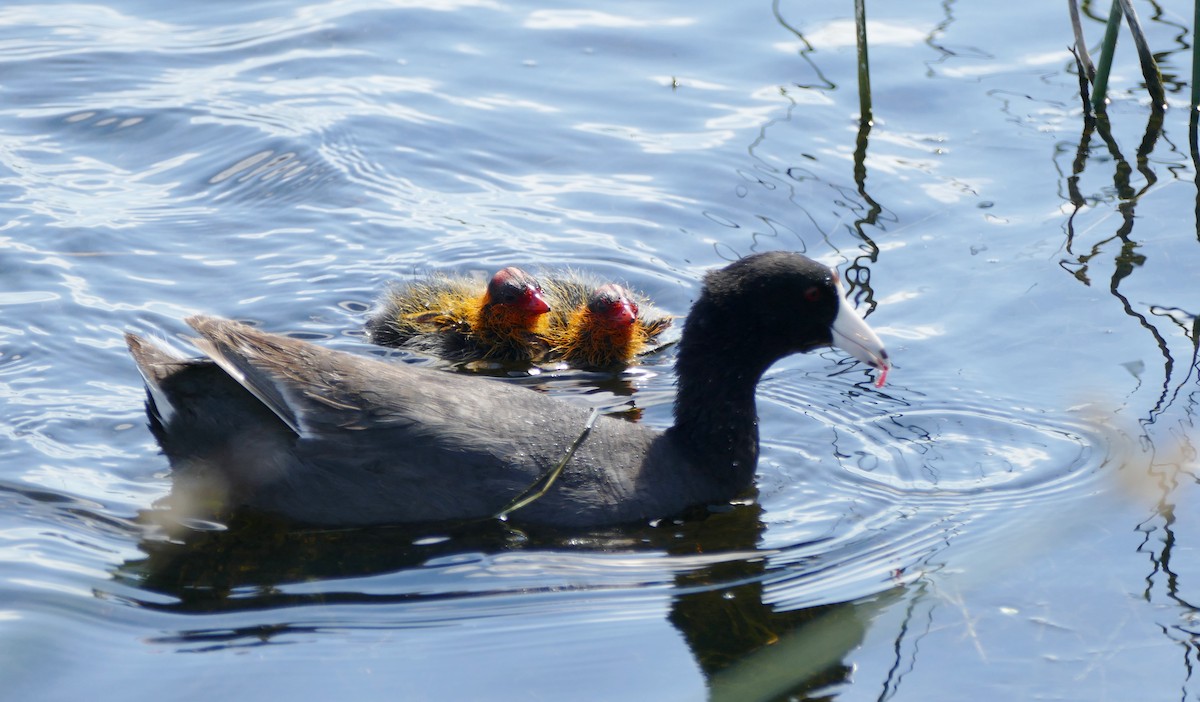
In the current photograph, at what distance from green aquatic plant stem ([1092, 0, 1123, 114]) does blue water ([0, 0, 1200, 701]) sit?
23 cm

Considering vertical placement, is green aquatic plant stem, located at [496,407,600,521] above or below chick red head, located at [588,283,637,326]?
→ below

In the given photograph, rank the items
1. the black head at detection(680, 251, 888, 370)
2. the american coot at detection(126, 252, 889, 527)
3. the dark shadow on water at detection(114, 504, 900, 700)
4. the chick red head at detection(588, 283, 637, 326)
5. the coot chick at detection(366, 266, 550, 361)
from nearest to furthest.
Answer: the dark shadow on water at detection(114, 504, 900, 700), the american coot at detection(126, 252, 889, 527), the black head at detection(680, 251, 888, 370), the chick red head at detection(588, 283, 637, 326), the coot chick at detection(366, 266, 550, 361)

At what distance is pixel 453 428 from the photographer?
4625 mm

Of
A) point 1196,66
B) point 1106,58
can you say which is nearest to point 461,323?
point 1106,58

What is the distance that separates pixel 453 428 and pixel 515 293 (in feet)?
5.70

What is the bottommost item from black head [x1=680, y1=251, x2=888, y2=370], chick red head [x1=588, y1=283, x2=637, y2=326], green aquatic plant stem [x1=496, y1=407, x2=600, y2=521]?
green aquatic plant stem [x1=496, y1=407, x2=600, y2=521]

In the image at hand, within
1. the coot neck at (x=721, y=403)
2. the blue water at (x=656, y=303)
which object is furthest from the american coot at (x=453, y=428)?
the blue water at (x=656, y=303)

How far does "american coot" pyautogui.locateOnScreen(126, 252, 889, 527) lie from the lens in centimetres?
463

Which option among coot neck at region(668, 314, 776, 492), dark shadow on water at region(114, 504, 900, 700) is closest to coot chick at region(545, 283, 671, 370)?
coot neck at region(668, 314, 776, 492)

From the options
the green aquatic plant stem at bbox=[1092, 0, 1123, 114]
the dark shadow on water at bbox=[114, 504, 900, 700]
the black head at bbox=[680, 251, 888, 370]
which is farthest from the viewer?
the green aquatic plant stem at bbox=[1092, 0, 1123, 114]

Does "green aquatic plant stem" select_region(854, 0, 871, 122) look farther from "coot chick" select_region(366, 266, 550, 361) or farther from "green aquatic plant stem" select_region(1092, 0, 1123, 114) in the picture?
"coot chick" select_region(366, 266, 550, 361)

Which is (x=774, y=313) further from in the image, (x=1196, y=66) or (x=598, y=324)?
(x=1196, y=66)

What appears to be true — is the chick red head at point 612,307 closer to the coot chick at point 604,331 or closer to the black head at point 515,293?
the coot chick at point 604,331

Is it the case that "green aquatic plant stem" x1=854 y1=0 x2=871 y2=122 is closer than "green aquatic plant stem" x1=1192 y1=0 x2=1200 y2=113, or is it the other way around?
"green aquatic plant stem" x1=1192 y1=0 x2=1200 y2=113
